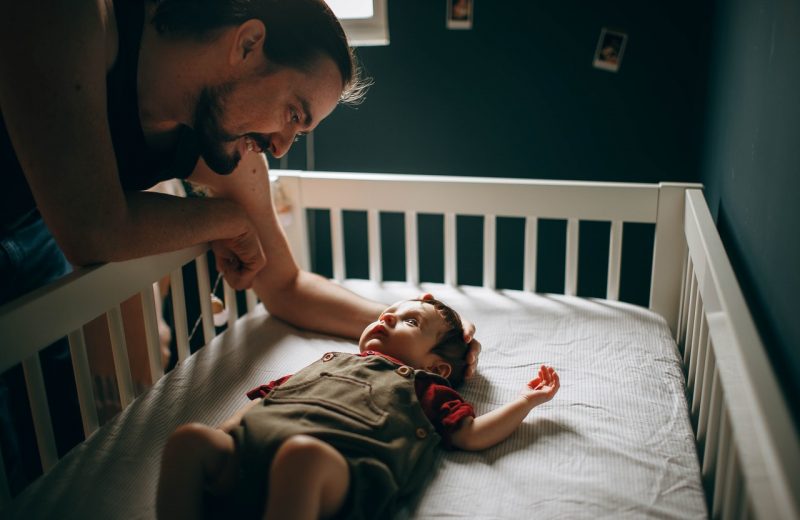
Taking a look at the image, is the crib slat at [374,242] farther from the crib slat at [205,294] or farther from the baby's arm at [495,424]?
the baby's arm at [495,424]

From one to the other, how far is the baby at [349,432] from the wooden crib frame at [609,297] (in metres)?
0.29

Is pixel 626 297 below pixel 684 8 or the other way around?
below

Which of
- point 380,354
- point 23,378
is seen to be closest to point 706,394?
point 380,354

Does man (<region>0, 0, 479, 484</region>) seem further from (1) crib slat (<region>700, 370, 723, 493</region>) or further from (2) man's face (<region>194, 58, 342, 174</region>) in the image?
(1) crib slat (<region>700, 370, 723, 493</region>)

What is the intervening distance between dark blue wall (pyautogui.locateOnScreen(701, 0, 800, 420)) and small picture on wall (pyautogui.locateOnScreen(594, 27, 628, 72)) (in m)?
0.50

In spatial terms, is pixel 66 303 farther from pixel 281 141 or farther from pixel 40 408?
pixel 281 141

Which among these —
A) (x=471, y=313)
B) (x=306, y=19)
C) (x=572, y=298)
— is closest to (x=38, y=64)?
(x=306, y=19)

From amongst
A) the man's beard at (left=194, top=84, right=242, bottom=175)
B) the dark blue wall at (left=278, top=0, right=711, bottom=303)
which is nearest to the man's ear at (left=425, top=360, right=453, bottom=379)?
the man's beard at (left=194, top=84, right=242, bottom=175)

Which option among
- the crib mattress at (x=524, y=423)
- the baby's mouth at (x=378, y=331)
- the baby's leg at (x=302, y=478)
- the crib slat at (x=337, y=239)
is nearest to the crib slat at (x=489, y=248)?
the crib mattress at (x=524, y=423)

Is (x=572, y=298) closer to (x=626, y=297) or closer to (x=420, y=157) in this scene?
(x=626, y=297)

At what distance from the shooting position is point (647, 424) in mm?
1213

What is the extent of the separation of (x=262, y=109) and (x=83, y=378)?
0.55 meters

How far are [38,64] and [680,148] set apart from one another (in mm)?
1800

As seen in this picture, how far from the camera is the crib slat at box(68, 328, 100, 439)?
3.82 ft
